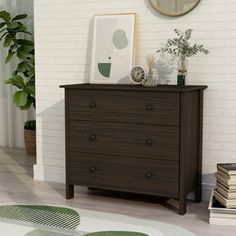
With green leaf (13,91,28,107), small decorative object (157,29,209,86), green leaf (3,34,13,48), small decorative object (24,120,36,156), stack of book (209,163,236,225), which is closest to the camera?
stack of book (209,163,236,225)

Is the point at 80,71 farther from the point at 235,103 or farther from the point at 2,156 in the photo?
the point at 2,156

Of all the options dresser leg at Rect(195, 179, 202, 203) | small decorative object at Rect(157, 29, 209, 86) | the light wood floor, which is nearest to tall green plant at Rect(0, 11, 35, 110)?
the light wood floor

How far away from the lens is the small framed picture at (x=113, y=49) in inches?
159

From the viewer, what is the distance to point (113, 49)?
4.11m

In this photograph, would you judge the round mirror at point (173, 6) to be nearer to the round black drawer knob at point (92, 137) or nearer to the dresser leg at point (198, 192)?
the round black drawer knob at point (92, 137)

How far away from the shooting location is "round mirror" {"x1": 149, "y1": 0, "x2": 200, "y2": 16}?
12.6ft

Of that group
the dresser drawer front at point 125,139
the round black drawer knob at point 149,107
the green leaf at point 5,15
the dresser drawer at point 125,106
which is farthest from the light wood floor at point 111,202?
the green leaf at point 5,15

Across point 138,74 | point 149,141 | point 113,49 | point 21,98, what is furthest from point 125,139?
point 21,98

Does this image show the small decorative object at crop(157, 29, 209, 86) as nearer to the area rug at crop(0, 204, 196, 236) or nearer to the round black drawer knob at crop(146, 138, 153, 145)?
the round black drawer knob at crop(146, 138, 153, 145)

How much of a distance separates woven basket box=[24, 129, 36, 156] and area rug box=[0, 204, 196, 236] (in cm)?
194

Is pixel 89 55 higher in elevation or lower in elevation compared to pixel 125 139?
higher

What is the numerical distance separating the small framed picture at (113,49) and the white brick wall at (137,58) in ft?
0.26

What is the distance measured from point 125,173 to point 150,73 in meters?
0.80

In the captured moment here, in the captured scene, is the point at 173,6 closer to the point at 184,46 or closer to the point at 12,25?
the point at 184,46
